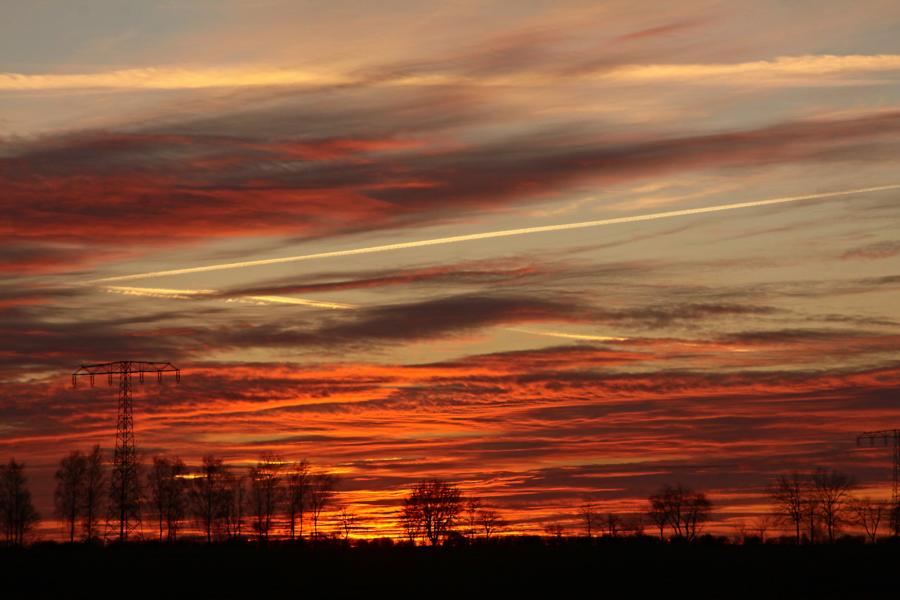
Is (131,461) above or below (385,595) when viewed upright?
above

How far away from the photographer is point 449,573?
5098 inches

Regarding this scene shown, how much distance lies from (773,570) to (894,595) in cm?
2799

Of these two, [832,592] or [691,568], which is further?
[691,568]

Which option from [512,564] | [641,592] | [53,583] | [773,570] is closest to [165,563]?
[53,583]

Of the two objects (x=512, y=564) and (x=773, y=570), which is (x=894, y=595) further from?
(x=512, y=564)

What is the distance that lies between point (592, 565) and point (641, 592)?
30.8 m

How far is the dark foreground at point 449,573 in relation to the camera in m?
107

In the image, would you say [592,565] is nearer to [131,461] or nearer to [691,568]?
[691,568]

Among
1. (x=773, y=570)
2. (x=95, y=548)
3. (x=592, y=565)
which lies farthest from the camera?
(x=95, y=548)

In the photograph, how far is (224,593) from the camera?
10612cm

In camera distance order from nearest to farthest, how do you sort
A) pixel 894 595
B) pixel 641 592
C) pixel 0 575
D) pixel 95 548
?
pixel 894 595, pixel 641 592, pixel 0 575, pixel 95 548

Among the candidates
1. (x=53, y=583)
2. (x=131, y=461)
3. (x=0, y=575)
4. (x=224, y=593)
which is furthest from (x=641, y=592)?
(x=131, y=461)

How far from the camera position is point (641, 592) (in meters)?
108

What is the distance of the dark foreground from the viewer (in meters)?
107
